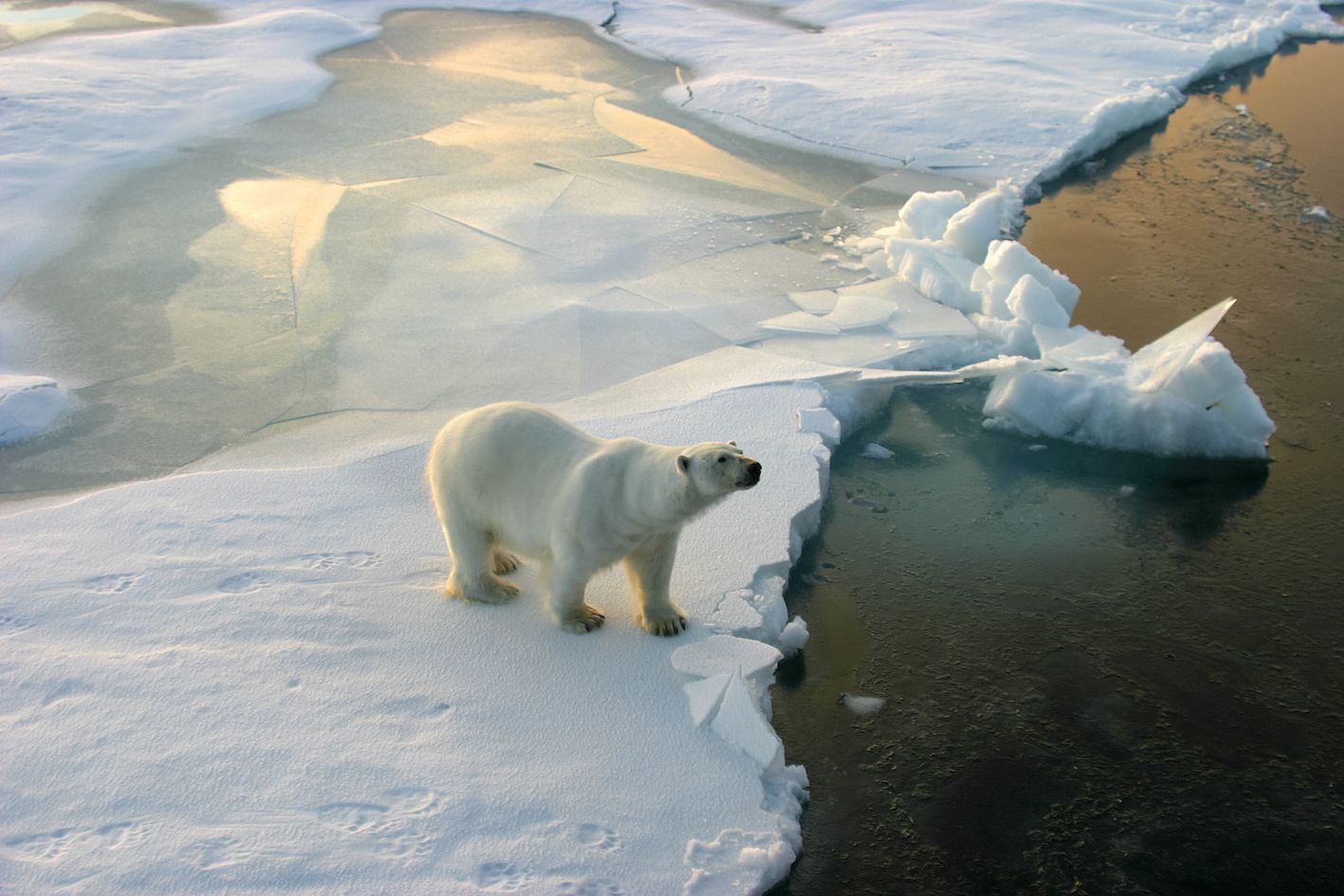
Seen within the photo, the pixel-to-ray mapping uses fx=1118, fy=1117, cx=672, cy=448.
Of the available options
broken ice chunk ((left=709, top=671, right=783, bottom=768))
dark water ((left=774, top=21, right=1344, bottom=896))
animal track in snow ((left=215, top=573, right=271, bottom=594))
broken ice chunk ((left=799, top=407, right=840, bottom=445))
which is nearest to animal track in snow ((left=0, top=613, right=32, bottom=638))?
animal track in snow ((left=215, top=573, right=271, bottom=594))

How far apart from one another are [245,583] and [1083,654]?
2558 mm

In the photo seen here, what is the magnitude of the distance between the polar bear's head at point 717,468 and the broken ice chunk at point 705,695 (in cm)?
55

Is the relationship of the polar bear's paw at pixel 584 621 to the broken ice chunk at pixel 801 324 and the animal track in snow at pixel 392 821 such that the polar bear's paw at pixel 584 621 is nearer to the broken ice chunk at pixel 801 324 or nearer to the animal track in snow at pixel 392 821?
the animal track in snow at pixel 392 821

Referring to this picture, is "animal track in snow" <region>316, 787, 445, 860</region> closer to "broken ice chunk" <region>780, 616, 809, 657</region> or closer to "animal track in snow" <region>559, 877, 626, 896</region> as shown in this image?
"animal track in snow" <region>559, 877, 626, 896</region>

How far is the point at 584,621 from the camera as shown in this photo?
323 cm

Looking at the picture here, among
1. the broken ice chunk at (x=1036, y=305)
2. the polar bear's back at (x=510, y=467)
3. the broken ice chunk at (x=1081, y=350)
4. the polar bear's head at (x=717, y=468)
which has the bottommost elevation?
the broken ice chunk at (x=1081, y=350)

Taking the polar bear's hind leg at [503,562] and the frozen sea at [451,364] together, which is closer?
the frozen sea at [451,364]

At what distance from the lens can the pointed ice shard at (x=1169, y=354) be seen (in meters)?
4.59

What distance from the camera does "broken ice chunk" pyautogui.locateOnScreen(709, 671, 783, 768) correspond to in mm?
2887

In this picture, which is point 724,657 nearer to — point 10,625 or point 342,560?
point 342,560

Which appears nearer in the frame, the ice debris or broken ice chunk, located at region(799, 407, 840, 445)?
broken ice chunk, located at region(799, 407, 840, 445)

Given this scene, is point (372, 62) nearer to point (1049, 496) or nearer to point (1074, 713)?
point (1049, 496)

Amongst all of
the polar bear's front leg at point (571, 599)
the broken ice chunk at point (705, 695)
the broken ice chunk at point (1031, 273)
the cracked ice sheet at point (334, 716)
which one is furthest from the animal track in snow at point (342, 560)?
the broken ice chunk at point (1031, 273)

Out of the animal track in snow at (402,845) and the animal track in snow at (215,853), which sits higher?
the animal track in snow at (215,853)
